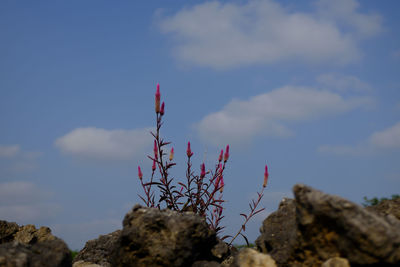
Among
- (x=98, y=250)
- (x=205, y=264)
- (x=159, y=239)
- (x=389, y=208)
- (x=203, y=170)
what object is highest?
(x=203, y=170)

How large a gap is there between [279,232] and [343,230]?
1.22 m

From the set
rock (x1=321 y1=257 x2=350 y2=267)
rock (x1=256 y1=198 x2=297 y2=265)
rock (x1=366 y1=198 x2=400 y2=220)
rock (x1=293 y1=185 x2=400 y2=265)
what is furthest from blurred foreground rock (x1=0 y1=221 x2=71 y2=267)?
rock (x1=366 y1=198 x2=400 y2=220)

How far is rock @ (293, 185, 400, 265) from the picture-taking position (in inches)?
136

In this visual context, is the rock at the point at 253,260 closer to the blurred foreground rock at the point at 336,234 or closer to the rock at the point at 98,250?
the blurred foreground rock at the point at 336,234

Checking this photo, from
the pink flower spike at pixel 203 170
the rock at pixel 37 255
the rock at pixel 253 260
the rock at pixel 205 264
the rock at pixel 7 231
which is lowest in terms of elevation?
the rock at pixel 37 255

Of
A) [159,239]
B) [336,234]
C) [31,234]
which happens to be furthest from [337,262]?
[31,234]

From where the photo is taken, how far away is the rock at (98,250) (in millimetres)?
6223

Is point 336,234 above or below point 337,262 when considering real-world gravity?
above

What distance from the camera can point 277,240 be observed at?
469 centimetres

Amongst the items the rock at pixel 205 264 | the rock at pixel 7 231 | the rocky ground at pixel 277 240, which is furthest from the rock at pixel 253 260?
the rock at pixel 7 231

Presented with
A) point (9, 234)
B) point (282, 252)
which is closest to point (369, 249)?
point (282, 252)

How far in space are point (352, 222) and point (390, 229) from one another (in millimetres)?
338

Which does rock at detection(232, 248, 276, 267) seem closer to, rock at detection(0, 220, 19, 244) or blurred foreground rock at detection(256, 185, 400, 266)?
blurred foreground rock at detection(256, 185, 400, 266)

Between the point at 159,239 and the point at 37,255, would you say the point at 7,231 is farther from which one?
the point at 159,239
